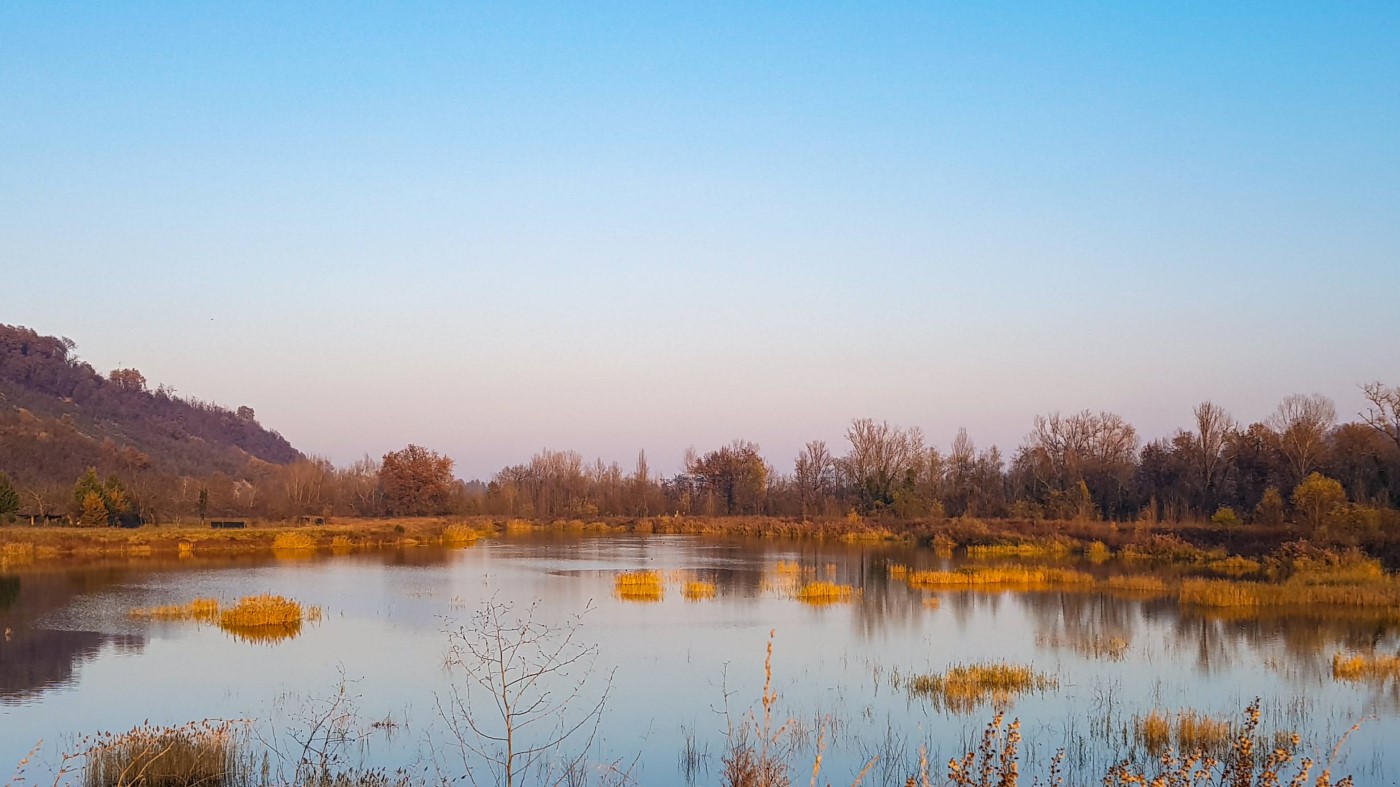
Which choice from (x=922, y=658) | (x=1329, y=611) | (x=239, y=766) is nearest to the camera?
(x=239, y=766)

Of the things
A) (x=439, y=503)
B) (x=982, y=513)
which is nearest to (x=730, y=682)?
(x=982, y=513)

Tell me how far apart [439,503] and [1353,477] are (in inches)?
2317

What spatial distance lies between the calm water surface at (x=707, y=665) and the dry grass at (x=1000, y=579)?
146 cm

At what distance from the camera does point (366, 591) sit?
28734 millimetres

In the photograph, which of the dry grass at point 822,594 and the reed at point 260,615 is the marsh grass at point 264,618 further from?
the dry grass at point 822,594

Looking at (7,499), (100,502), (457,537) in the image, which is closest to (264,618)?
(100,502)

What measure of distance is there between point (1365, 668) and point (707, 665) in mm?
10847

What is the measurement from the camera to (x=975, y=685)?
622 inches

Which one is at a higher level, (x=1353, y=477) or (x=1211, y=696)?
(x=1353, y=477)

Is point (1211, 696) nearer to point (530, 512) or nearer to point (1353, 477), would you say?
point (1353, 477)

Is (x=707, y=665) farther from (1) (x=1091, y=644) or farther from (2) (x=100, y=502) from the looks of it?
(2) (x=100, y=502)

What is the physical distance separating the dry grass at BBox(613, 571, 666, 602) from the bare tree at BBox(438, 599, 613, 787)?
23.9 ft

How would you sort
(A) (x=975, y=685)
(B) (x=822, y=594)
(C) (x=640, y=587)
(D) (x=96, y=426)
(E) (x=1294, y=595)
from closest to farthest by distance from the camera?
(A) (x=975, y=685) → (E) (x=1294, y=595) → (B) (x=822, y=594) → (C) (x=640, y=587) → (D) (x=96, y=426)

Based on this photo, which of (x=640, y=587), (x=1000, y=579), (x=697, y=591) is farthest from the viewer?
(x=1000, y=579)
